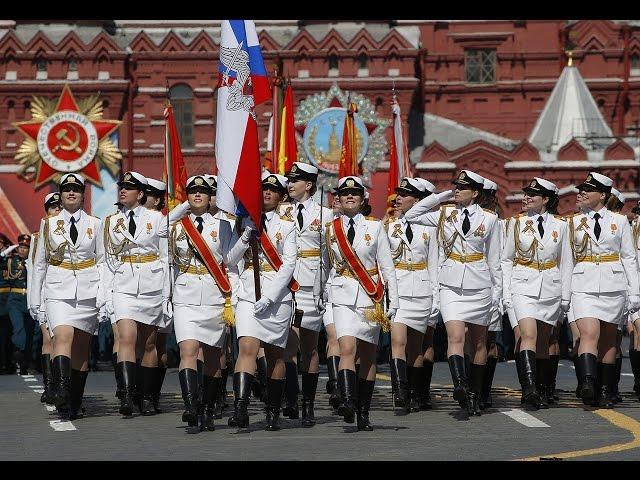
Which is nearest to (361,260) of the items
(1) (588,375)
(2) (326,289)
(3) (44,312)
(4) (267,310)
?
(2) (326,289)

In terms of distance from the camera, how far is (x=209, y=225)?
13.1 meters

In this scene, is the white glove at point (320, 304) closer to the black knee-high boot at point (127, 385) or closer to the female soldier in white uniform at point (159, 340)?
the female soldier in white uniform at point (159, 340)

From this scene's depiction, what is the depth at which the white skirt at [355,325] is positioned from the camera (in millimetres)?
12734

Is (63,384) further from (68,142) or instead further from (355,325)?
(68,142)

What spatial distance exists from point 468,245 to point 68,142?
103 ft

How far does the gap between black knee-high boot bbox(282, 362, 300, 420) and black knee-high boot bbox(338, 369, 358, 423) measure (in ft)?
3.71

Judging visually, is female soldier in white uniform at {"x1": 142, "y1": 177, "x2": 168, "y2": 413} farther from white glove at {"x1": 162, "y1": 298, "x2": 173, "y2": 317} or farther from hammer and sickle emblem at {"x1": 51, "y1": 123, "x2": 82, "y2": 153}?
hammer and sickle emblem at {"x1": 51, "y1": 123, "x2": 82, "y2": 153}

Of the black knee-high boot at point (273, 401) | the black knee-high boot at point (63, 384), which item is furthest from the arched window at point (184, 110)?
the black knee-high boot at point (273, 401)

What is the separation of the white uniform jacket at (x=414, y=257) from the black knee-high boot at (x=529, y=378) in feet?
3.48

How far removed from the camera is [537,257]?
14742 mm
